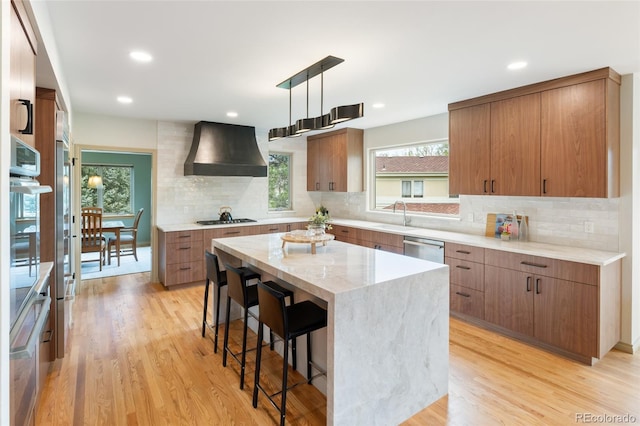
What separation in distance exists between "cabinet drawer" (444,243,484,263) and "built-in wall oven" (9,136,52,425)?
11.5 ft

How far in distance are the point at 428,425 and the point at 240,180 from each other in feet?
15.5

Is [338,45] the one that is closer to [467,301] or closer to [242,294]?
[242,294]

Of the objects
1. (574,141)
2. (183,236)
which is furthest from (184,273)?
(574,141)

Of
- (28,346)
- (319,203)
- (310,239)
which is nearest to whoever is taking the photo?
(28,346)

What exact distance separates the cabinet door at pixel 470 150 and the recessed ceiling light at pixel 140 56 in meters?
3.16

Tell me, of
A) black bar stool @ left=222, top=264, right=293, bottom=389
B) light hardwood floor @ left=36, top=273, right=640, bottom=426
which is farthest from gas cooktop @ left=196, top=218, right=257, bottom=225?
black bar stool @ left=222, top=264, right=293, bottom=389

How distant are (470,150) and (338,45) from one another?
7.01 ft

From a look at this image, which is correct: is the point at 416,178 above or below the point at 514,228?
above

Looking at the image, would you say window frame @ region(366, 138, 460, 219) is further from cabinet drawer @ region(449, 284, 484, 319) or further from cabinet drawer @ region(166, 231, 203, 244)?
cabinet drawer @ region(166, 231, 203, 244)

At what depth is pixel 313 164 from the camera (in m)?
6.44

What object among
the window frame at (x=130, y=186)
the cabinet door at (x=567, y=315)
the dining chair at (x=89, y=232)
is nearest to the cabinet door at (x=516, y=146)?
the cabinet door at (x=567, y=315)

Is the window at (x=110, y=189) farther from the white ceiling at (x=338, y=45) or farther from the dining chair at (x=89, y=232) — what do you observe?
the white ceiling at (x=338, y=45)

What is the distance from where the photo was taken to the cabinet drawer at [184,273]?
474 cm

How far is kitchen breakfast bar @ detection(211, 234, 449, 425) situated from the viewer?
6.10ft
